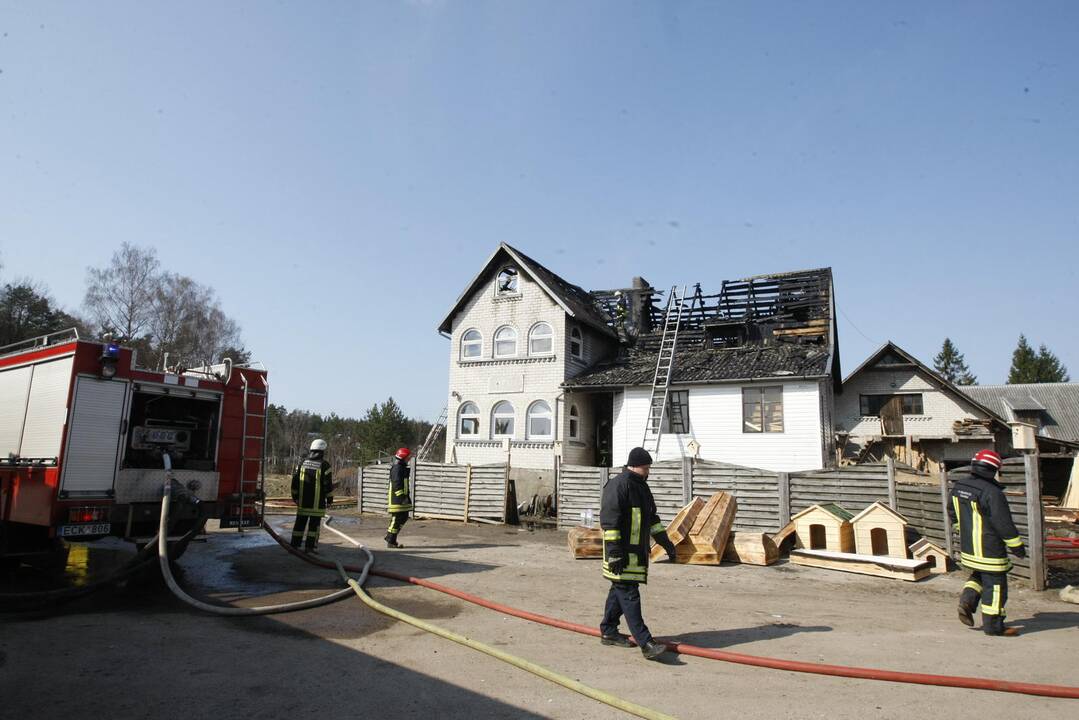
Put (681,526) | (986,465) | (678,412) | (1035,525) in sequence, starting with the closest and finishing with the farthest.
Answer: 1. (986,465)
2. (1035,525)
3. (681,526)
4. (678,412)

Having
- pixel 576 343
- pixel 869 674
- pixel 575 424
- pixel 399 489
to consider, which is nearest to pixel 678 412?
pixel 575 424

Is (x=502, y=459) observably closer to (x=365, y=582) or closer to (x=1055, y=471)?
(x=365, y=582)

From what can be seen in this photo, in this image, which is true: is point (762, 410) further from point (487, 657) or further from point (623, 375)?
point (487, 657)

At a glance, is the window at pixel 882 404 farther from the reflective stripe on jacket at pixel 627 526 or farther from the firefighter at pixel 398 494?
the reflective stripe on jacket at pixel 627 526

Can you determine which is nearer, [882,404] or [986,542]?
[986,542]

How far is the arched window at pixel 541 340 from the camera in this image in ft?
76.9

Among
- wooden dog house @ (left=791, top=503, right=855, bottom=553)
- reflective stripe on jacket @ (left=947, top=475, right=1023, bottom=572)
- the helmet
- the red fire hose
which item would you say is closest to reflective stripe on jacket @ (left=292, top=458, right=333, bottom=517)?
the red fire hose

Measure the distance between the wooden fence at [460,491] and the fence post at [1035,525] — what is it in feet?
40.5

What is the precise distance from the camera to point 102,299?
1320 inches

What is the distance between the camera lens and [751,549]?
11797 mm

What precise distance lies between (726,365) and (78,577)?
1833cm

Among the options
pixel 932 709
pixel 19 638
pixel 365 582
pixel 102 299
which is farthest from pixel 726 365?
pixel 102 299

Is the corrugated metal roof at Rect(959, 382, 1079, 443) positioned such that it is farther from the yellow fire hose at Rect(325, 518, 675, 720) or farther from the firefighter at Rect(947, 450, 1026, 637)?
the yellow fire hose at Rect(325, 518, 675, 720)

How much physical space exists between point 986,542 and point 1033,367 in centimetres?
7201
